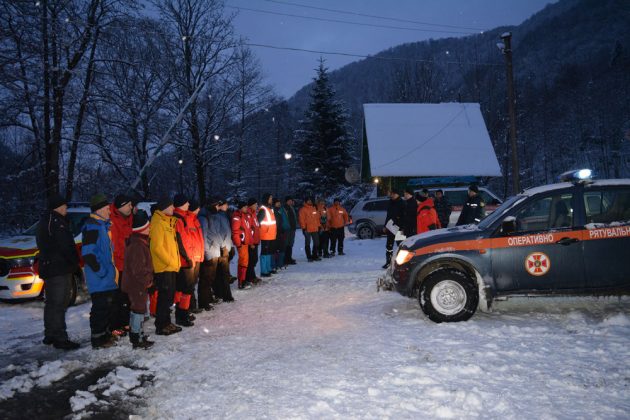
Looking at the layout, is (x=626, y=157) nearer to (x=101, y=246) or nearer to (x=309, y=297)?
(x=309, y=297)

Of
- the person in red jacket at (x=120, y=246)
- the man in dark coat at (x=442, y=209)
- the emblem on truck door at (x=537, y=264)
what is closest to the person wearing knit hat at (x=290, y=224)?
the man in dark coat at (x=442, y=209)

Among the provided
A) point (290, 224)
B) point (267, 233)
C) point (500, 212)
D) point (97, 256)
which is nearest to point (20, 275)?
point (97, 256)

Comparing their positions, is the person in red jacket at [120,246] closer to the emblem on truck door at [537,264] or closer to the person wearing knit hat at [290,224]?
the emblem on truck door at [537,264]

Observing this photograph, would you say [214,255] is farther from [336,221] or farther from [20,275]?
[336,221]

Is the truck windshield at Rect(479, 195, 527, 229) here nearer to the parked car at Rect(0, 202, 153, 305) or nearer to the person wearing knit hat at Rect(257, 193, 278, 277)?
the person wearing knit hat at Rect(257, 193, 278, 277)

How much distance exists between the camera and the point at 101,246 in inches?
219

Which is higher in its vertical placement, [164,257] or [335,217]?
[335,217]

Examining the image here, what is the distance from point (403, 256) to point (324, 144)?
99.6ft

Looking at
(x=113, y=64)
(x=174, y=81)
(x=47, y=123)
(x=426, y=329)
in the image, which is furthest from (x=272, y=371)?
(x=174, y=81)

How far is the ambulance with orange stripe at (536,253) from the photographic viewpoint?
575 cm

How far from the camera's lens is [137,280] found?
215 inches

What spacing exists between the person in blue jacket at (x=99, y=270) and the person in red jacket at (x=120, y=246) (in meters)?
0.19

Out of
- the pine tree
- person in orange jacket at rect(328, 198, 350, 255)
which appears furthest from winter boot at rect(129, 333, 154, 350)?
the pine tree

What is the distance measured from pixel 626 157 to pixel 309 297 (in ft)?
191
